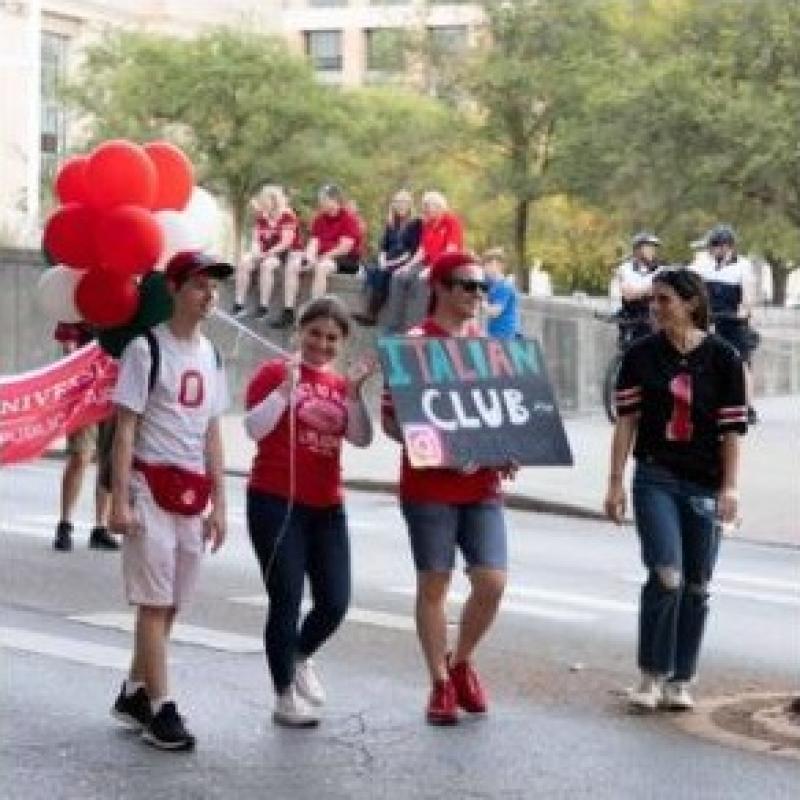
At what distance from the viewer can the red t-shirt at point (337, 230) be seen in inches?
914

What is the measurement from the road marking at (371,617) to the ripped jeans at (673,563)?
2238 mm

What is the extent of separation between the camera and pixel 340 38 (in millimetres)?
108562

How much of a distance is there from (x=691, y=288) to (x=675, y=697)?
165cm

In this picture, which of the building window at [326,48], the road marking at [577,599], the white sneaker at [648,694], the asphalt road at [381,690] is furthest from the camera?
the building window at [326,48]

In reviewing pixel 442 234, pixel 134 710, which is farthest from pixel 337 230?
pixel 134 710

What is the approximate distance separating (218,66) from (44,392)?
40506 mm

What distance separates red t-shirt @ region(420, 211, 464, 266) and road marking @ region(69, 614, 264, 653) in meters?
11.0

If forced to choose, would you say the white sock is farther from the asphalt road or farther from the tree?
the tree

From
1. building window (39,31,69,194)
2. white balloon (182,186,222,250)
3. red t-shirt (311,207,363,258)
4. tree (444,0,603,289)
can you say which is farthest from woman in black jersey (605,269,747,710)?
building window (39,31,69,194)

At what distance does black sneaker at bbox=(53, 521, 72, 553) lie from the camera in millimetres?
12805

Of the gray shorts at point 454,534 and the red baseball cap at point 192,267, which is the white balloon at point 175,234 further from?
the gray shorts at point 454,534

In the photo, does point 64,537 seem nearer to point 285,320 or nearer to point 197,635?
point 197,635

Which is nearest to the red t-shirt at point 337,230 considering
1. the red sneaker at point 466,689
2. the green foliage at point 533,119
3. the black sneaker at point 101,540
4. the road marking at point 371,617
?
the black sneaker at point 101,540

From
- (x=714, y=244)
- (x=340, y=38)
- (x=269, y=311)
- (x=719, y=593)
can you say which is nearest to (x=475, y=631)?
(x=719, y=593)
